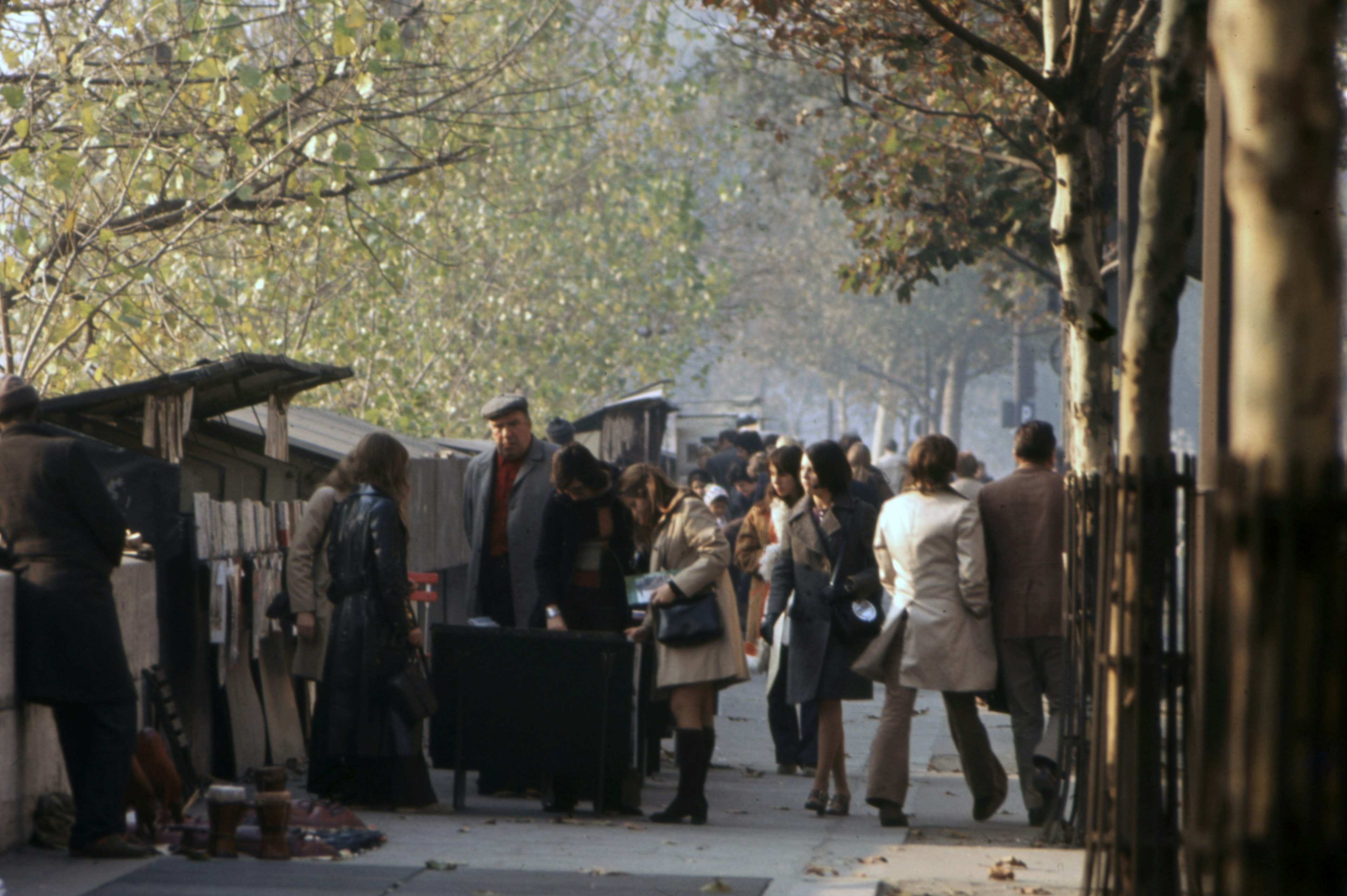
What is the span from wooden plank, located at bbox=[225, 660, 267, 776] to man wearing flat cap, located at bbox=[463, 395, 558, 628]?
1.24 m

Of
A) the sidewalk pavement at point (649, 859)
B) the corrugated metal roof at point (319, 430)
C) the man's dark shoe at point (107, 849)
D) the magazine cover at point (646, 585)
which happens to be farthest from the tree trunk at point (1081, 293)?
the man's dark shoe at point (107, 849)

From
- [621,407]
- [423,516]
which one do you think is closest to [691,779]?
[423,516]

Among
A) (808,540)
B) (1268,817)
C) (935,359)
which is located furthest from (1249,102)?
(935,359)

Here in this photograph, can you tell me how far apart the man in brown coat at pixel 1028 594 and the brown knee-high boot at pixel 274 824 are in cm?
332

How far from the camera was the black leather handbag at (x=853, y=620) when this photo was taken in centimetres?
812

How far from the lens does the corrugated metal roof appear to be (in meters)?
10.1

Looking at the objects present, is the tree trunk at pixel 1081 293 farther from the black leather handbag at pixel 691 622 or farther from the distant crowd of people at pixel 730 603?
the black leather handbag at pixel 691 622

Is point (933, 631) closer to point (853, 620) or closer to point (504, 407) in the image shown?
point (853, 620)

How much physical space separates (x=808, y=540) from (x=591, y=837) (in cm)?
185

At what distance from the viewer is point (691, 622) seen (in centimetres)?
771

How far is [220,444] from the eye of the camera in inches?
384

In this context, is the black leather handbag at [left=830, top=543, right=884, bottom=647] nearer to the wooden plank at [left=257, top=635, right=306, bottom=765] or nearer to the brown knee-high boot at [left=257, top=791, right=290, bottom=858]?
the brown knee-high boot at [left=257, top=791, right=290, bottom=858]

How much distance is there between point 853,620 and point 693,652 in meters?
0.86

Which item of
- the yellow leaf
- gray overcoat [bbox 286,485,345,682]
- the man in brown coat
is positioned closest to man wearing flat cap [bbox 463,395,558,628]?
gray overcoat [bbox 286,485,345,682]
